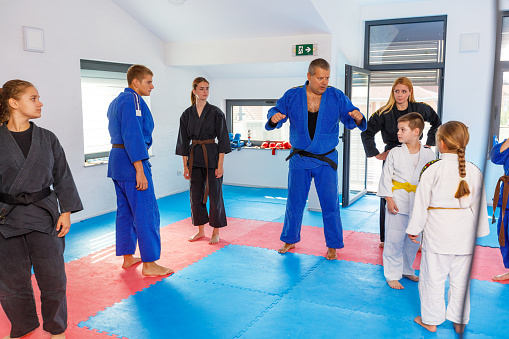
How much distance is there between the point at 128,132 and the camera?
3117 millimetres

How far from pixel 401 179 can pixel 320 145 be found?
806 millimetres

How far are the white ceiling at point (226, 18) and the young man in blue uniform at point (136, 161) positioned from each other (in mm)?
2217

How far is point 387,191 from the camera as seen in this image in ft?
9.80

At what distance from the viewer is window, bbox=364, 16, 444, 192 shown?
6047 mm

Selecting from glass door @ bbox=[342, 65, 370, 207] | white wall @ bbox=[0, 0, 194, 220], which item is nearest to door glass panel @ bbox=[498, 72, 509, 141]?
glass door @ bbox=[342, 65, 370, 207]

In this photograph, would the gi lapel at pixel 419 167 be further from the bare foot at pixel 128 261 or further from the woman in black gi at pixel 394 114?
the bare foot at pixel 128 261

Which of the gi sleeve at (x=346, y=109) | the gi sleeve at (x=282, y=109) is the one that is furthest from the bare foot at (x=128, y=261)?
the gi sleeve at (x=346, y=109)

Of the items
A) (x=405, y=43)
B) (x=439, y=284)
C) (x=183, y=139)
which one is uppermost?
(x=405, y=43)

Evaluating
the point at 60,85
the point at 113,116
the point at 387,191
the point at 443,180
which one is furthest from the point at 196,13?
the point at 443,180

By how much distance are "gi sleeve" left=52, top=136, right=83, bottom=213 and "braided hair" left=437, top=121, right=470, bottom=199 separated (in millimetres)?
2065

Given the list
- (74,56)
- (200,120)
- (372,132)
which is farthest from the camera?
(74,56)

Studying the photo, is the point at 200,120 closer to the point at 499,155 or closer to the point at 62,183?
the point at 62,183

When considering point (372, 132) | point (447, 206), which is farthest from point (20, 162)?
point (372, 132)

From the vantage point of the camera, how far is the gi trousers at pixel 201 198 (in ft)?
13.8
